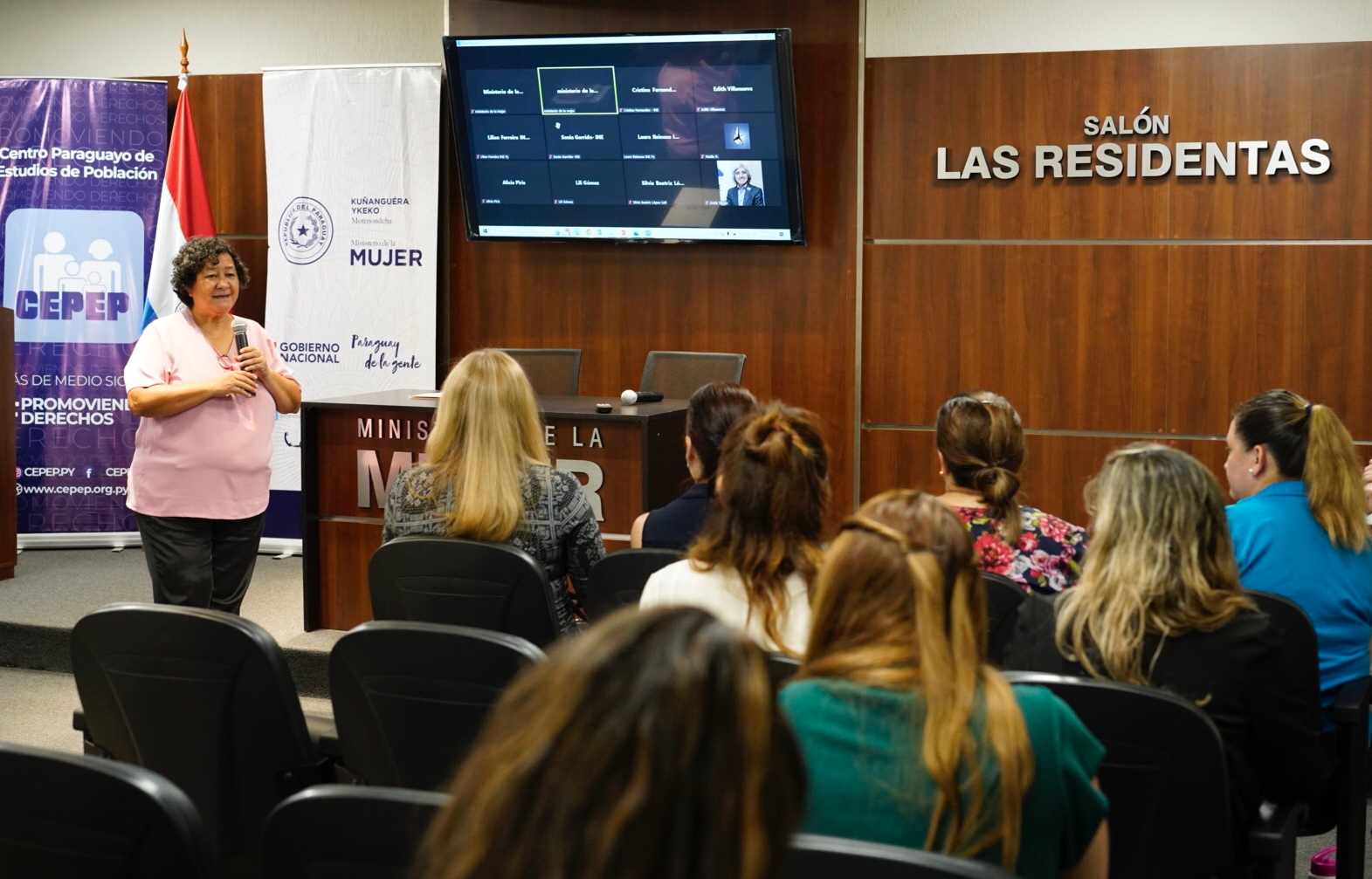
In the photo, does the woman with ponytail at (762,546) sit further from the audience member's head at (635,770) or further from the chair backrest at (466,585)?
the audience member's head at (635,770)

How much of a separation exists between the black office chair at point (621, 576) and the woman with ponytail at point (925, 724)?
1438mm

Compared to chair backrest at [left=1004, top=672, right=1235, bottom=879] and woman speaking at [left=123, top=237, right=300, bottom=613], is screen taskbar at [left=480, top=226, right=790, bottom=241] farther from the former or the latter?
chair backrest at [left=1004, top=672, right=1235, bottom=879]

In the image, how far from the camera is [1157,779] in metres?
2.08

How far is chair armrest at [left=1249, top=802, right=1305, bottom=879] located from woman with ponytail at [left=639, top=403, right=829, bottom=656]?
0.84 metres

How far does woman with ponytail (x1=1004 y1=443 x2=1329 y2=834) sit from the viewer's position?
7.34ft

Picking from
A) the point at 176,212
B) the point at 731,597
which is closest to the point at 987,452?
the point at 731,597

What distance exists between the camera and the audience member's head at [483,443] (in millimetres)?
3266

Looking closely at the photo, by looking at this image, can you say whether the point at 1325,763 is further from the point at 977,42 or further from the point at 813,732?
the point at 977,42

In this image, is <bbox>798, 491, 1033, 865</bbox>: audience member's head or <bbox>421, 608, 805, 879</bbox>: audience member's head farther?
<bbox>798, 491, 1033, 865</bbox>: audience member's head

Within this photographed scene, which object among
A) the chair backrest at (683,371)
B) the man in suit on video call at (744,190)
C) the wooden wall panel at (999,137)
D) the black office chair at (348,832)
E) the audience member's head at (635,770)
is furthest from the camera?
the man in suit on video call at (744,190)

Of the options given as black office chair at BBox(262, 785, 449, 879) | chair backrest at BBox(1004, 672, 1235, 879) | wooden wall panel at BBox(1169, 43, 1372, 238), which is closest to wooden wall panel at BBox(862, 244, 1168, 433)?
wooden wall panel at BBox(1169, 43, 1372, 238)

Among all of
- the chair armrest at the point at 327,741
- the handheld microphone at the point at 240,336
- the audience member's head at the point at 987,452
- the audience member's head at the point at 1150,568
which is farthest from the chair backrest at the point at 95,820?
the handheld microphone at the point at 240,336

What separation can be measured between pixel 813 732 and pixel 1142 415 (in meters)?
5.22

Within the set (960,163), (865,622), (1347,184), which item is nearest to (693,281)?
(960,163)
